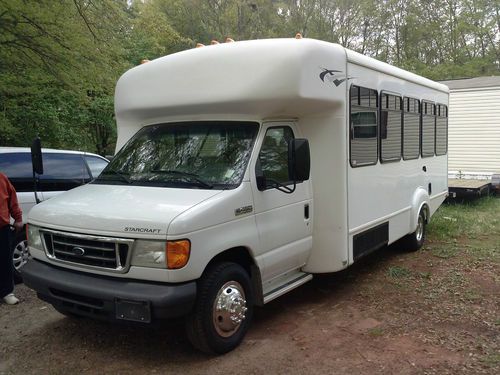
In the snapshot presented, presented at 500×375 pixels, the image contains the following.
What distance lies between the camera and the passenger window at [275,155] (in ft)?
15.7

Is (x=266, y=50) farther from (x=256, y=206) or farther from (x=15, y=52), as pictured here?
(x=15, y=52)

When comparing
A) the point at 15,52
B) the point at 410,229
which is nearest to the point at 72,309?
the point at 410,229

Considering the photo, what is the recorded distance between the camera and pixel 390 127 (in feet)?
22.5

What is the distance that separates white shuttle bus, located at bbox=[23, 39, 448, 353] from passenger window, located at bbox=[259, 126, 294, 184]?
2 cm

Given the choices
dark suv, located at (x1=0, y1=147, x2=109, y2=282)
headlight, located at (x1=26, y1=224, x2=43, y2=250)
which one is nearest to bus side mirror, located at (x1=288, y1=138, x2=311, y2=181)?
headlight, located at (x1=26, y1=224, x2=43, y2=250)

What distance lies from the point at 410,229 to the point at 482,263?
1.10 metres

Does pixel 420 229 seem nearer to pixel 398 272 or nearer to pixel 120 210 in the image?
pixel 398 272

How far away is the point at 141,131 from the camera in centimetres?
542

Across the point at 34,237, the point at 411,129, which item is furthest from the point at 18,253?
the point at 411,129

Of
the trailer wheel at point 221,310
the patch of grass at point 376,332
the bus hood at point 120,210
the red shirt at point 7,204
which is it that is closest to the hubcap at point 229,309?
the trailer wheel at point 221,310

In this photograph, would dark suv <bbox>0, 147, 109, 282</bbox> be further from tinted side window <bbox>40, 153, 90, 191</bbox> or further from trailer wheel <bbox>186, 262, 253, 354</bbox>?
trailer wheel <bbox>186, 262, 253, 354</bbox>

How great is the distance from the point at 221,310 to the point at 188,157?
1470 mm

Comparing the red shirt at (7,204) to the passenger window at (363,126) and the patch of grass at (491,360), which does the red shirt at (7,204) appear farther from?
the patch of grass at (491,360)

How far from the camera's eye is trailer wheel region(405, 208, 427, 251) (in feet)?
26.1
